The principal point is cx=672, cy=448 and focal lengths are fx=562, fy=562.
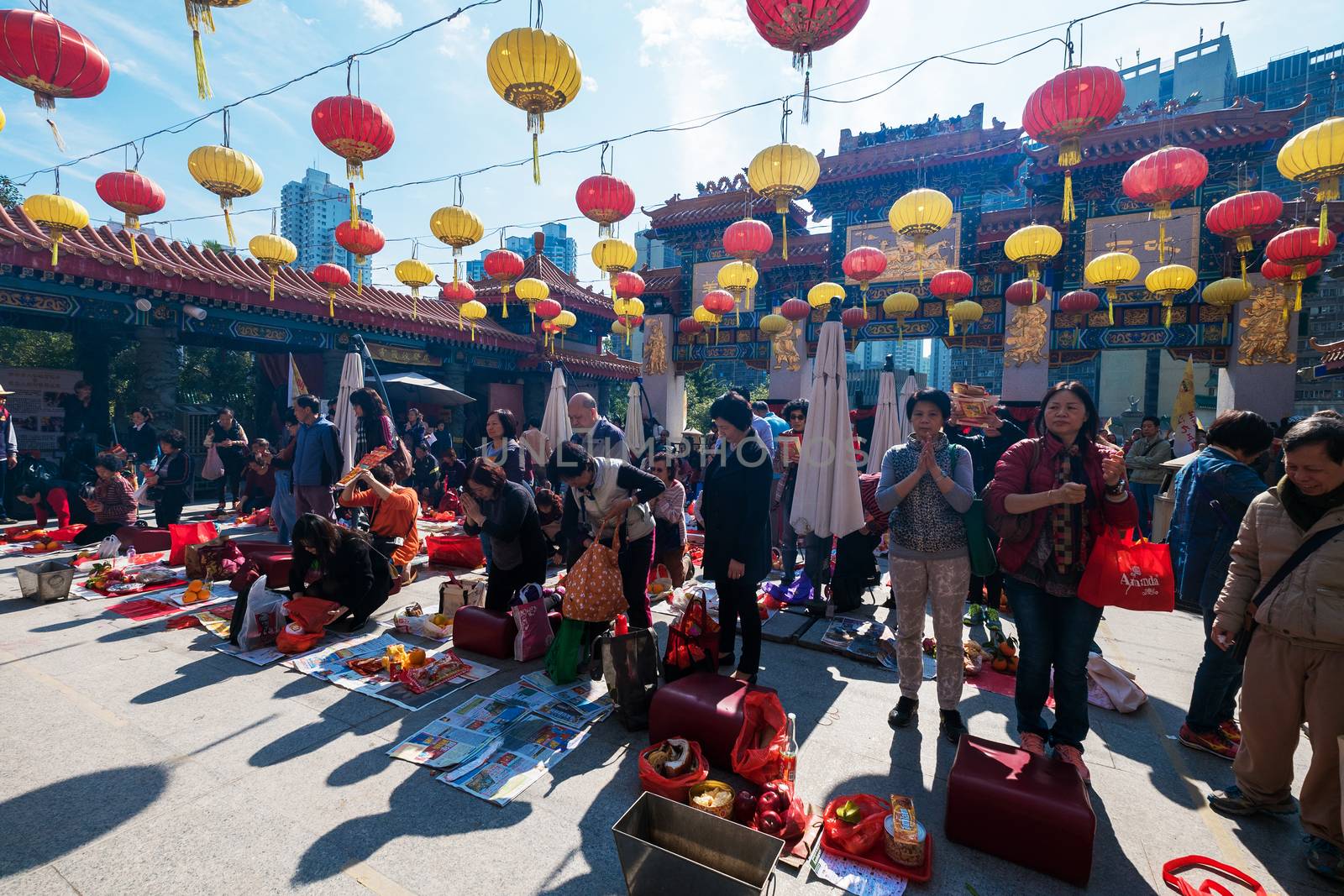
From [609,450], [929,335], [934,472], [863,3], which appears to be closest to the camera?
[934,472]

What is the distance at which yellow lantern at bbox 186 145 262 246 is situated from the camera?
21.5ft

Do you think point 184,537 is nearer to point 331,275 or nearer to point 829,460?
point 331,275

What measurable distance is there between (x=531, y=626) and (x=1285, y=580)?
4317mm

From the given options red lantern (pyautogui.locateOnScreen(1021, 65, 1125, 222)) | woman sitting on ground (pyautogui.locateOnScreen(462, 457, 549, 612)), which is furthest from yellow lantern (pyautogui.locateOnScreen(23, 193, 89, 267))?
red lantern (pyautogui.locateOnScreen(1021, 65, 1125, 222))

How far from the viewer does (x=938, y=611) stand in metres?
3.31

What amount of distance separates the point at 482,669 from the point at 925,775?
3.02m

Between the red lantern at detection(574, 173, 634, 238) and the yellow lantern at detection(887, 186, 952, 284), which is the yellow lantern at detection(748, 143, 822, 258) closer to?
the red lantern at detection(574, 173, 634, 238)

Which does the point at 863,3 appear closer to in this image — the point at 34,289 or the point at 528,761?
the point at 528,761

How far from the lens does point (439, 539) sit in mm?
7066

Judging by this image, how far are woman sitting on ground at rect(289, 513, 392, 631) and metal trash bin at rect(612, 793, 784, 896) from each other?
3821mm

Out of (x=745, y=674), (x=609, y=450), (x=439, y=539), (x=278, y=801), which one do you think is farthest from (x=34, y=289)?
(x=745, y=674)

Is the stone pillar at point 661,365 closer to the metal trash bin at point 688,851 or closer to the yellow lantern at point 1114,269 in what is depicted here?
the yellow lantern at point 1114,269

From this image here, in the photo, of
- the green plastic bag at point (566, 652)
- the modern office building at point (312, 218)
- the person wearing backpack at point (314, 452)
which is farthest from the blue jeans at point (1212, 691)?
the modern office building at point (312, 218)

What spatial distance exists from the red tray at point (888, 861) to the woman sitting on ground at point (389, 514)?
501cm
